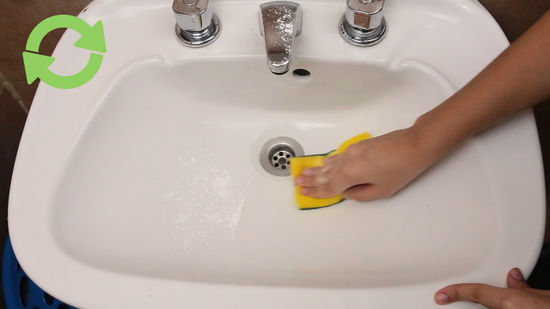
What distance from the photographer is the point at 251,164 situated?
1.85ft

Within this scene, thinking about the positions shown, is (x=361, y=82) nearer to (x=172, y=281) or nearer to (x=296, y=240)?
(x=296, y=240)

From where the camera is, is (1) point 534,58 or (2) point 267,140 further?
(2) point 267,140

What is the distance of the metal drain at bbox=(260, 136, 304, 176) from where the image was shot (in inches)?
22.2

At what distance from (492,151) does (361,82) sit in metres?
0.17

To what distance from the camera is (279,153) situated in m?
0.58

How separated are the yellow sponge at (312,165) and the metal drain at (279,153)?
24 millimetres

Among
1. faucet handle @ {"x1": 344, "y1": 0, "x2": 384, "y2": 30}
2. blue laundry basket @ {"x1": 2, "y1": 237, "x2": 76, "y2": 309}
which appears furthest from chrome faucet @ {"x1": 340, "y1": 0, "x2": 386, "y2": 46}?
blue laundry basket @ {"x1": 2, "y1": 237, "x2": 76, "y2": 309}

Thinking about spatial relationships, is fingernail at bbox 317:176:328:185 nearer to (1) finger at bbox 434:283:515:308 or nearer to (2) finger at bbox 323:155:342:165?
(2) finger at bbox 323:155:342:165

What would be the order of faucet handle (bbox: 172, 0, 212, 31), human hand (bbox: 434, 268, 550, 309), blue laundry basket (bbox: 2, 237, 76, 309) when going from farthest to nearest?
1. blue laundry basket (bbox: 2, 237, 76, 309)
2. faucet handle (bbox: 172, 0, 212, 31)
3. human hand (bbox: 434, 268, 550, 309)

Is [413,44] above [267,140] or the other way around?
above

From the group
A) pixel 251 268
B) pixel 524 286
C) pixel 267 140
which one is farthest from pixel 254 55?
pixel 524 286

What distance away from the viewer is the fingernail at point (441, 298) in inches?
15.1

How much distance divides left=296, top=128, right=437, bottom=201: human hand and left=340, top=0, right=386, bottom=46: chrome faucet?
4.4 inches

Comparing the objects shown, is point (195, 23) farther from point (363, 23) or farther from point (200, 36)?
point (363, 23)
